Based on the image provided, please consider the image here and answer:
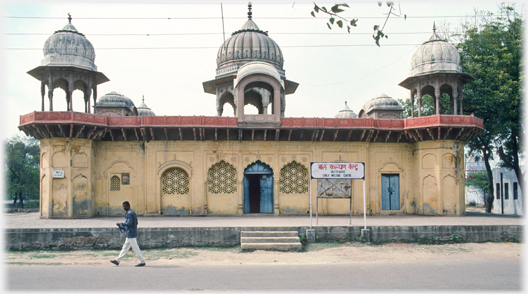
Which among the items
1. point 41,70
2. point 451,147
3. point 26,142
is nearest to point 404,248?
point 451,147

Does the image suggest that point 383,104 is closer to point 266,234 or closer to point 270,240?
point 266,234

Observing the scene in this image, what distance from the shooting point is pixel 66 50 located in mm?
17828

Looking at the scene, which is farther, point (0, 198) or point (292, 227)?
point (292, 227)

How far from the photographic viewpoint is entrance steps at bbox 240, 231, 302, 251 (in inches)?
495

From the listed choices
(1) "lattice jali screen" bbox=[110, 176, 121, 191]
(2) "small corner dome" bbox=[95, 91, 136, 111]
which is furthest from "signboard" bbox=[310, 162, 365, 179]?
(2) "small corner dome" bbox=[95, 91, 136, 111]

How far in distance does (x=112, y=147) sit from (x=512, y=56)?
2081 centimetres

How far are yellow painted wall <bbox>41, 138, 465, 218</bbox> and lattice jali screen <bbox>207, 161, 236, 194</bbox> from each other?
19cm

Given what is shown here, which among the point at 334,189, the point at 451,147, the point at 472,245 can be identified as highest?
the point at 451,147

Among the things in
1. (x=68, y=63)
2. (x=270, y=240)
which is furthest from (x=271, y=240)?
(x=68, y=63)

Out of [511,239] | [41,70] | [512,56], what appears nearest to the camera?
[511,239]

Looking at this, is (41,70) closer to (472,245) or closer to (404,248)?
(404,248)

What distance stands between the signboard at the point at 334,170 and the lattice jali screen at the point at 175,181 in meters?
6.99

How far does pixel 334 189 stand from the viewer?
1470cm

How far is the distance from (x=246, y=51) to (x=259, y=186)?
27.4 ft
